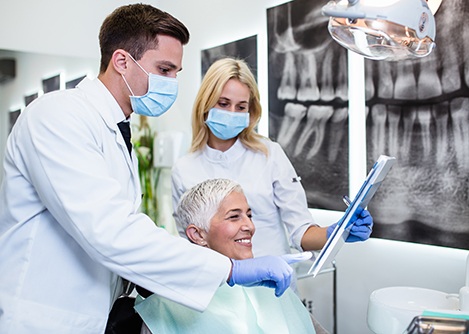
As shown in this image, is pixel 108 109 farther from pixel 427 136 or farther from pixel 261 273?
pixel 427 136

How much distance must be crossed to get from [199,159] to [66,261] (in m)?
0.90

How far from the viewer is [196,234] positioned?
1567mm

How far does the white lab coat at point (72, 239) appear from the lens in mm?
1072

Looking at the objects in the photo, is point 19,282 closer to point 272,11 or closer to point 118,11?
point 118,11

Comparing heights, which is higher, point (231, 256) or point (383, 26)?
point (383, 26)

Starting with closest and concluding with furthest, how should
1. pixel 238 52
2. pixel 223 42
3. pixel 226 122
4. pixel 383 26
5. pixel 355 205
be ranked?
pixel 383 26, pixel 355 205, pixel 226 122, pixel 238 52, pixel 223 42

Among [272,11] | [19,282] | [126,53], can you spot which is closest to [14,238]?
[19,282]

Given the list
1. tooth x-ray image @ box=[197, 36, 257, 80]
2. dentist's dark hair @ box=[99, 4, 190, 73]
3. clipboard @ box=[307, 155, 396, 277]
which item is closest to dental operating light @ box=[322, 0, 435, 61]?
clipboard @ box=[307, 155, 396, 277]

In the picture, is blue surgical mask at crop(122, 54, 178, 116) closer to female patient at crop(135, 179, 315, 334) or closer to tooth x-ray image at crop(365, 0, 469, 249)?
female patient at crop(135, 179, 315, 334)

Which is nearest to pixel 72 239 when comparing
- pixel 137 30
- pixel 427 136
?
pixel 137 30

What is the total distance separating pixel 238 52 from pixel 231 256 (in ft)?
5.65

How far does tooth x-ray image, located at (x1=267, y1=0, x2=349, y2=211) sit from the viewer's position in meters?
2.32

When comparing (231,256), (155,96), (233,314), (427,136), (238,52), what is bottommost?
(233,314)

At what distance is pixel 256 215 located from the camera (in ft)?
6.40
